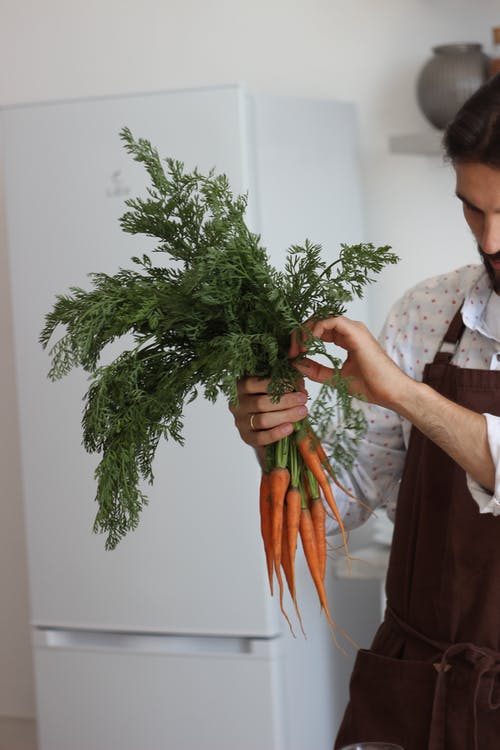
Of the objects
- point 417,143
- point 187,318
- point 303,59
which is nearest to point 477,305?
point 187,318

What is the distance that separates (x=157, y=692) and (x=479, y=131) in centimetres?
178

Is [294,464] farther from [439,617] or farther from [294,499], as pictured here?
[439,617]

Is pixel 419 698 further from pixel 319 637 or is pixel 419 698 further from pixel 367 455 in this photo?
pixel 319 637

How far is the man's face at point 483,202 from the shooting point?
1.36m

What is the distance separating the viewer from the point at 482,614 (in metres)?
1.49

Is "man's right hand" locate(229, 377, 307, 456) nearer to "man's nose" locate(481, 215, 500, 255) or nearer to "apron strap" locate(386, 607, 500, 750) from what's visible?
"man's nose" locate(481, 215, 500, 255)

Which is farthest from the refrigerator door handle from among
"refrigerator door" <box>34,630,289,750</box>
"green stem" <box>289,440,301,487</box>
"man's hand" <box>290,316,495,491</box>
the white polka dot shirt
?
"man's hand" <box>290,316,495,491</box>

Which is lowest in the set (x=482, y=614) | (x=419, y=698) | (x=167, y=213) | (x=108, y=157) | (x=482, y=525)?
(x=419, y=698)

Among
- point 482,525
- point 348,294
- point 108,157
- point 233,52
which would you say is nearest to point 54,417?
point 108,157

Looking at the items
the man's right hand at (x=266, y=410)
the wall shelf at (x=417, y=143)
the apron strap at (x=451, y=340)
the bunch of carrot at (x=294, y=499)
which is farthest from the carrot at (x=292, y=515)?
the wall shelf at (x=417, y=143)

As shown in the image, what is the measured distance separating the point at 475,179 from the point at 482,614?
0.59 meters

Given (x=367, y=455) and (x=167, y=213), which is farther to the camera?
(x=367, y=455)

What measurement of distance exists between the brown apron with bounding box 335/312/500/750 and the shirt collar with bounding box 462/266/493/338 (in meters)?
0.03

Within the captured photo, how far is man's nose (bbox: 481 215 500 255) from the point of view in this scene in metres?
1.36
